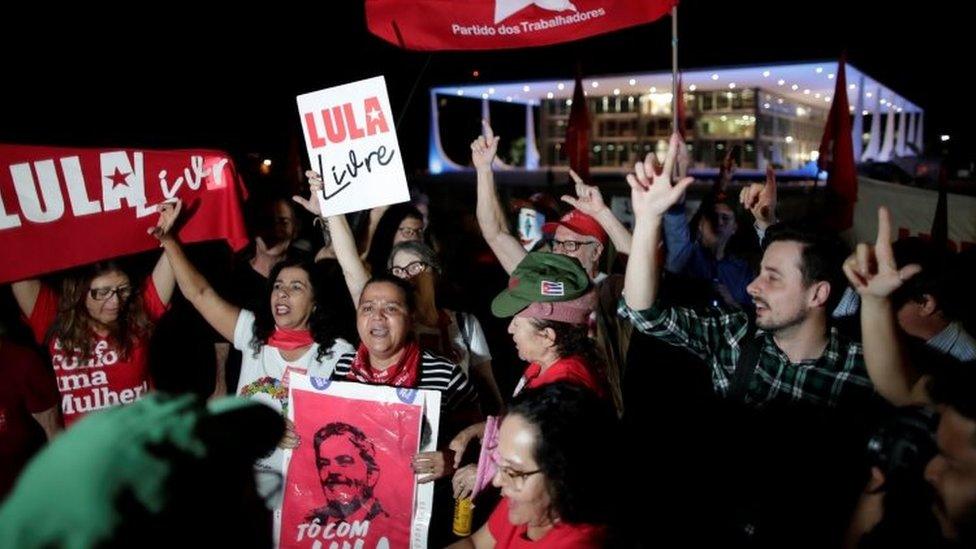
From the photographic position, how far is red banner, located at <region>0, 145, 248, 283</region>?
4113 millimetres

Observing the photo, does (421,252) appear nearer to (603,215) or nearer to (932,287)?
(603,215)

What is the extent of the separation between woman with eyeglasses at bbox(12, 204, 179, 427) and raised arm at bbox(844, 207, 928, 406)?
3503 millimetres

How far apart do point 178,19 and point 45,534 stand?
22515 millimetres

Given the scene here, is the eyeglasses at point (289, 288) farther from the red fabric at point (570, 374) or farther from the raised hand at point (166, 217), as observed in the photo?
the red fabric at point (570, 374)

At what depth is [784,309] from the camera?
288 cm

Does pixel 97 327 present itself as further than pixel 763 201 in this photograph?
No

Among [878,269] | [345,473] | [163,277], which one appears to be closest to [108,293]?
[163,277]

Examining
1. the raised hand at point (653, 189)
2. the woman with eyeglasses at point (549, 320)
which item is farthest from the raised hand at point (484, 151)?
the raised hand at point (653, 189)

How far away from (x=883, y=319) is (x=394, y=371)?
2.03 metres

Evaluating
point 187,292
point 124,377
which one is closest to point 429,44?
point 187,292

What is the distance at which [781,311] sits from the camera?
2.89 metres

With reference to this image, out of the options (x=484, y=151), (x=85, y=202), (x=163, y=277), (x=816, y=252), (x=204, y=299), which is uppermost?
(x=484, y=151)

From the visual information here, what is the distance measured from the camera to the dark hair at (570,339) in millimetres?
3168

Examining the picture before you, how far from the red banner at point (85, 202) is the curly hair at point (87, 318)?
0.37 ft
